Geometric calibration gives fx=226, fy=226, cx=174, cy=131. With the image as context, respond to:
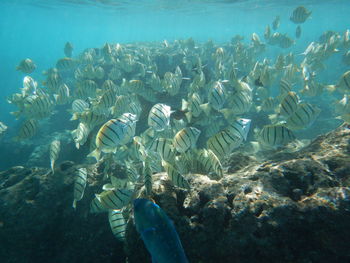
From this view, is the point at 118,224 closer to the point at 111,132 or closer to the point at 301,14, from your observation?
the point at 111,132

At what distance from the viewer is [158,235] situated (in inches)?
58.7

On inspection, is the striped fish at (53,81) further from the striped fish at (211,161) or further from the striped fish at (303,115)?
the striped fish at (303,115)

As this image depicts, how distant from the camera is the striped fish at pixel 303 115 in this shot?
14.8 ft

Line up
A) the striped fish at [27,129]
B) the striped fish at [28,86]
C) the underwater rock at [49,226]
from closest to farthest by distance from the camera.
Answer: the underwater rock at [49,226], the striped fish at [27,129], the striped fish at [28,86]

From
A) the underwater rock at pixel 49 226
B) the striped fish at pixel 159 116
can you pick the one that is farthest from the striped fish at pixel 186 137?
the underwater rock at pixel 49 226

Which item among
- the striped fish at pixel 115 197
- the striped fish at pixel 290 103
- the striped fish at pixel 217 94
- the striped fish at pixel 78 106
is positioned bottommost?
the striped fish at pixel 115 197

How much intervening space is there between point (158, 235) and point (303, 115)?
4.21m

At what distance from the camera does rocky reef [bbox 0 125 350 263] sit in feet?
8.77

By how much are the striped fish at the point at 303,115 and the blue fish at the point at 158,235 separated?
160 inches

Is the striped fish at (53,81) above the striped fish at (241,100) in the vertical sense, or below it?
above

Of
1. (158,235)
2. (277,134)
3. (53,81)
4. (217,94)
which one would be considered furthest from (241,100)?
(53,81)

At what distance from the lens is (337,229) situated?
2.61 metres

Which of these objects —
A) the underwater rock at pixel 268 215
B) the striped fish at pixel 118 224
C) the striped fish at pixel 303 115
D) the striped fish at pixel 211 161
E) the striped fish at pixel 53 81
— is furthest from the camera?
the striped fish at pixel 53 81

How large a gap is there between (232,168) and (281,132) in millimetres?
1194
